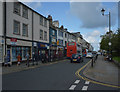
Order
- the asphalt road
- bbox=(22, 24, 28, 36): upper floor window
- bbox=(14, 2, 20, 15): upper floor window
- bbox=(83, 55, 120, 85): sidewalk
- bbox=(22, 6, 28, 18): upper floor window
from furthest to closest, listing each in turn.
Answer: bbox=(22, 24, 28, 36): upper floor window, bbox=(22, 6, 28, 18): upper floor window, bbox=(14, 2, 20, 15): upper floor window, bbox=(83, 55, 120, 85): sidewalk, the asphalt road

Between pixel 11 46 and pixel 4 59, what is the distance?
320cm

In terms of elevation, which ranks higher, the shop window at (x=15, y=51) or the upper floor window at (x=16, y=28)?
the upper floor window at (x=16, y=28)

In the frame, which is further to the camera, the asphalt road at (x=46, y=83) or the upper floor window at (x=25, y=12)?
the upper floor window at (x=25, y=12)

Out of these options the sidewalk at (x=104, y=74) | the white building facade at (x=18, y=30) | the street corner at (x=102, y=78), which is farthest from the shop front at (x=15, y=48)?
the street corner at (x=102, y=78)

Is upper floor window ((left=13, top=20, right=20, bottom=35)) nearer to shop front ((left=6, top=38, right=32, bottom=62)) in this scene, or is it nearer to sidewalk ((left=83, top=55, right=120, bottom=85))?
shop front ((left=6, top=38, right=32, bottom=62))

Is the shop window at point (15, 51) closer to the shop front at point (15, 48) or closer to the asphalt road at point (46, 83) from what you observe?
the shop front at point (15, 48)

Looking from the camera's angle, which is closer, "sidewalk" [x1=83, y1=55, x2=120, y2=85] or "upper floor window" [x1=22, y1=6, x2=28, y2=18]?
"sidewalk" [x1=83, y1=55, x2=120, y2=85]

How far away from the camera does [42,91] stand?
18.7 ft

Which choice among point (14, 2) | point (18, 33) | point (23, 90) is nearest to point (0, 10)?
point (14, 2)

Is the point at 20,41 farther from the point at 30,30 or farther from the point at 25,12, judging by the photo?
the point at 25,12

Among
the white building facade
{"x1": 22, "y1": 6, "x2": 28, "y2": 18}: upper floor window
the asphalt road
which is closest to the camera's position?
the asphalt road

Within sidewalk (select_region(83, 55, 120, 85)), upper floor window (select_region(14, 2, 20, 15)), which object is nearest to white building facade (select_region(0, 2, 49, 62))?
upper floor window (select_region(14, 2, 20, 15))

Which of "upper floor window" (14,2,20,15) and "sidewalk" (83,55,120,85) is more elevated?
"upper floor window" (14,2,20,15)

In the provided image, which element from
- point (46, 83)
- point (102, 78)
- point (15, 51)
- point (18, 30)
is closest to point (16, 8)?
point (18, 30)
